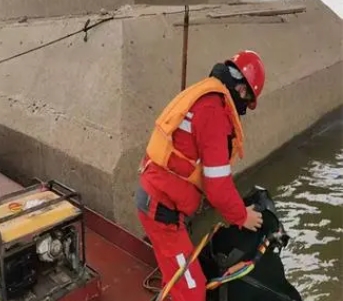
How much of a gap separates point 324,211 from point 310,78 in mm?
2371

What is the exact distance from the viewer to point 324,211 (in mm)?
6141

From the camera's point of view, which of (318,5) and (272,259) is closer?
(272,259)

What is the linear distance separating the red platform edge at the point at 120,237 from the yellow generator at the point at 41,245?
661 mm

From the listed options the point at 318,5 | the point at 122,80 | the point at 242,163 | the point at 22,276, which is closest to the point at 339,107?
the point at 318,5

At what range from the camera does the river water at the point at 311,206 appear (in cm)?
511

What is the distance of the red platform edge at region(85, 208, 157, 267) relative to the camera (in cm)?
421

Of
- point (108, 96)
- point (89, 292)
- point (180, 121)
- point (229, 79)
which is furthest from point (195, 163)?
point (108, 96)

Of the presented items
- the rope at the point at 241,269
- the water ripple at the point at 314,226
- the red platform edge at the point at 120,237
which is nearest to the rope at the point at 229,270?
the rope at the point at 241,269

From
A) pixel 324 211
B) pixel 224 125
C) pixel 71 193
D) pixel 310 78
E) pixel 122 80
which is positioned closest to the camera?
pixel 224 125

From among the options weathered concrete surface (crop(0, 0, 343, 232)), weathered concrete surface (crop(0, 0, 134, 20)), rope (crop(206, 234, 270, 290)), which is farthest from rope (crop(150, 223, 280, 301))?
weathered concrete surface (crop(0, 0, 134, 20))

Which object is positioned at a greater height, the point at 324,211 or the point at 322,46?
the point at 322,46

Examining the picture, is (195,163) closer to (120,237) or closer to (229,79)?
(229,79)

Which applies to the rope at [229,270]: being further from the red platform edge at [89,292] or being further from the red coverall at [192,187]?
the red platform edge at [89,292]

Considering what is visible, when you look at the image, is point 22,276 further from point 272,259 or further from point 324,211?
point 324,211
